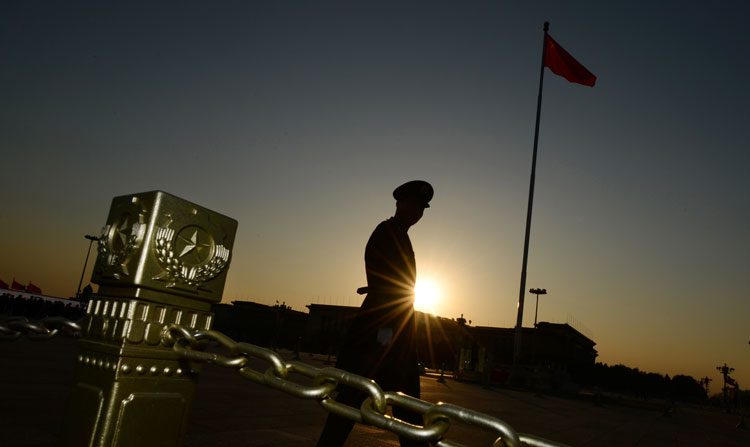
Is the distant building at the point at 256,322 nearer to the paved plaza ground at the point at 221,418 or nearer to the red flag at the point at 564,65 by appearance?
the red flag at the point at 564,65

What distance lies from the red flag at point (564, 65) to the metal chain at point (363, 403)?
1964 cm

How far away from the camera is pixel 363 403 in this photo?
1.11m

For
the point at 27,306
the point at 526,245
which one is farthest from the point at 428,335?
the point at 27,306

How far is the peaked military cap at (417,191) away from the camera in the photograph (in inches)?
110

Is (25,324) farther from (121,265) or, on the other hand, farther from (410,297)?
(410,297)

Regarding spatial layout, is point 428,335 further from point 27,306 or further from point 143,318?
point 143,318

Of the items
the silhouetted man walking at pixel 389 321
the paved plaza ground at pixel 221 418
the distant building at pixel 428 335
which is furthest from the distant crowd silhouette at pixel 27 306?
the silhouetted man walking at pixel 389 321

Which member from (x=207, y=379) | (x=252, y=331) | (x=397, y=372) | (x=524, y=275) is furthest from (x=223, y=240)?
(x=252, y=331)

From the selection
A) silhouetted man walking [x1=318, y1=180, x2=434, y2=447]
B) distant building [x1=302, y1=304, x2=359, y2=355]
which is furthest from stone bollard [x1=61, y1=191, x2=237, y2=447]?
distant building [x1=302, y1=304, x2=359, y2=355]

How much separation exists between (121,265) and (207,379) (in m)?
6.31

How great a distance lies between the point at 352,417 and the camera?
107cm

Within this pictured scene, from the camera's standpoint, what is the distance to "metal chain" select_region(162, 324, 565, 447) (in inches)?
38.9

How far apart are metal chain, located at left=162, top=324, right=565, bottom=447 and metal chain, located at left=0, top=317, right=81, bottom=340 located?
51 centimetres

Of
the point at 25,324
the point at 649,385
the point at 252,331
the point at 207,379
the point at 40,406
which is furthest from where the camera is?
the point at 649,385
